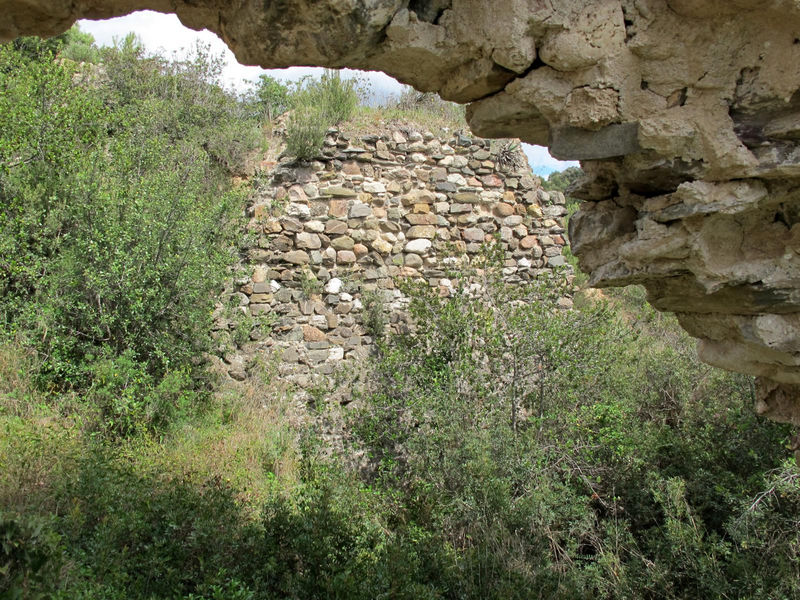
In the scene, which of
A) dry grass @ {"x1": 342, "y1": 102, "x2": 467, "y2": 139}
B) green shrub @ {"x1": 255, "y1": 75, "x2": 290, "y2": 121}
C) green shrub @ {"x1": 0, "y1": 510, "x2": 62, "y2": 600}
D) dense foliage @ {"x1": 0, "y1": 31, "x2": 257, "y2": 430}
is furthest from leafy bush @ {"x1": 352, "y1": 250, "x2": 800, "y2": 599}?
green shrub @ {"x1": 255, "y1": 75, "x2": 290, "y2": 121}

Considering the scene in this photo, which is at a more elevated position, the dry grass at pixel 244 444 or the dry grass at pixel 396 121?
the dry grass at pixel 396 121

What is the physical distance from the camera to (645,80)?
252cm

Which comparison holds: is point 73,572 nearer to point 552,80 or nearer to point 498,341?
point 552,80

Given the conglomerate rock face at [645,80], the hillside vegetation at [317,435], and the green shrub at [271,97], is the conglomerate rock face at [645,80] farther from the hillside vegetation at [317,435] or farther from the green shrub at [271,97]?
the green shrub at [271,97]

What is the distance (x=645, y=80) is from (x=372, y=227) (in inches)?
202

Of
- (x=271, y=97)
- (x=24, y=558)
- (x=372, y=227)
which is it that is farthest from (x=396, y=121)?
(x=24, y=558)

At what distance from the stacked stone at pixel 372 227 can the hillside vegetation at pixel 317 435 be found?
400 mm

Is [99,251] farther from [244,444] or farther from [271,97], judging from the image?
[271,97]

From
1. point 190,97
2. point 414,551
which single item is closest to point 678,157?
point 414,551

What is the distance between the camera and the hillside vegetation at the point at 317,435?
4098 mm

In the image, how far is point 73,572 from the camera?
3.28 meters

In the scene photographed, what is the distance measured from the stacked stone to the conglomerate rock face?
4568mm

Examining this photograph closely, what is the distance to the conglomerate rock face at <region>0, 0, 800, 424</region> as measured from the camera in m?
2.36

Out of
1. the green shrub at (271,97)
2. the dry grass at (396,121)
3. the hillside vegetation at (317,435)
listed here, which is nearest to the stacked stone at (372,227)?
the dry grass at (396,121)
